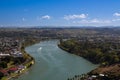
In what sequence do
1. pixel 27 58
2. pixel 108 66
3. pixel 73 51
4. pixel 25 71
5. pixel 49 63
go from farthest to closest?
pixel 73 51 → pixel 27 58 → pixel 49 63 → pixel 108 66 → pixel 25 71

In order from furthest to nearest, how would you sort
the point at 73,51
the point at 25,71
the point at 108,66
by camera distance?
the point at 73,51, the point at 108,66, the point at 25,71

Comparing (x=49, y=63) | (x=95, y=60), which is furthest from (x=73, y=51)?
(x=49, y=63)

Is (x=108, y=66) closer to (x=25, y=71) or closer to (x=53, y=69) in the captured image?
(x=53, y=69)

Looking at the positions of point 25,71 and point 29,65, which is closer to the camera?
point 25,71

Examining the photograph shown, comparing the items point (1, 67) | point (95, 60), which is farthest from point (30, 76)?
point (95, 60)

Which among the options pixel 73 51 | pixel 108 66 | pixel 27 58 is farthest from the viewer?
pixel 73 51

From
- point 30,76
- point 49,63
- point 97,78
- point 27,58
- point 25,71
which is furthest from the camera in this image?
point 27,58

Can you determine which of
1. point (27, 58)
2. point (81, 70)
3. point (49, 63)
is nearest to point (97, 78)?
point (81, 70)

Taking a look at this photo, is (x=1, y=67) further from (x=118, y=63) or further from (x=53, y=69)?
(x=118, y=63)

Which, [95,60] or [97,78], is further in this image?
[95,60]
